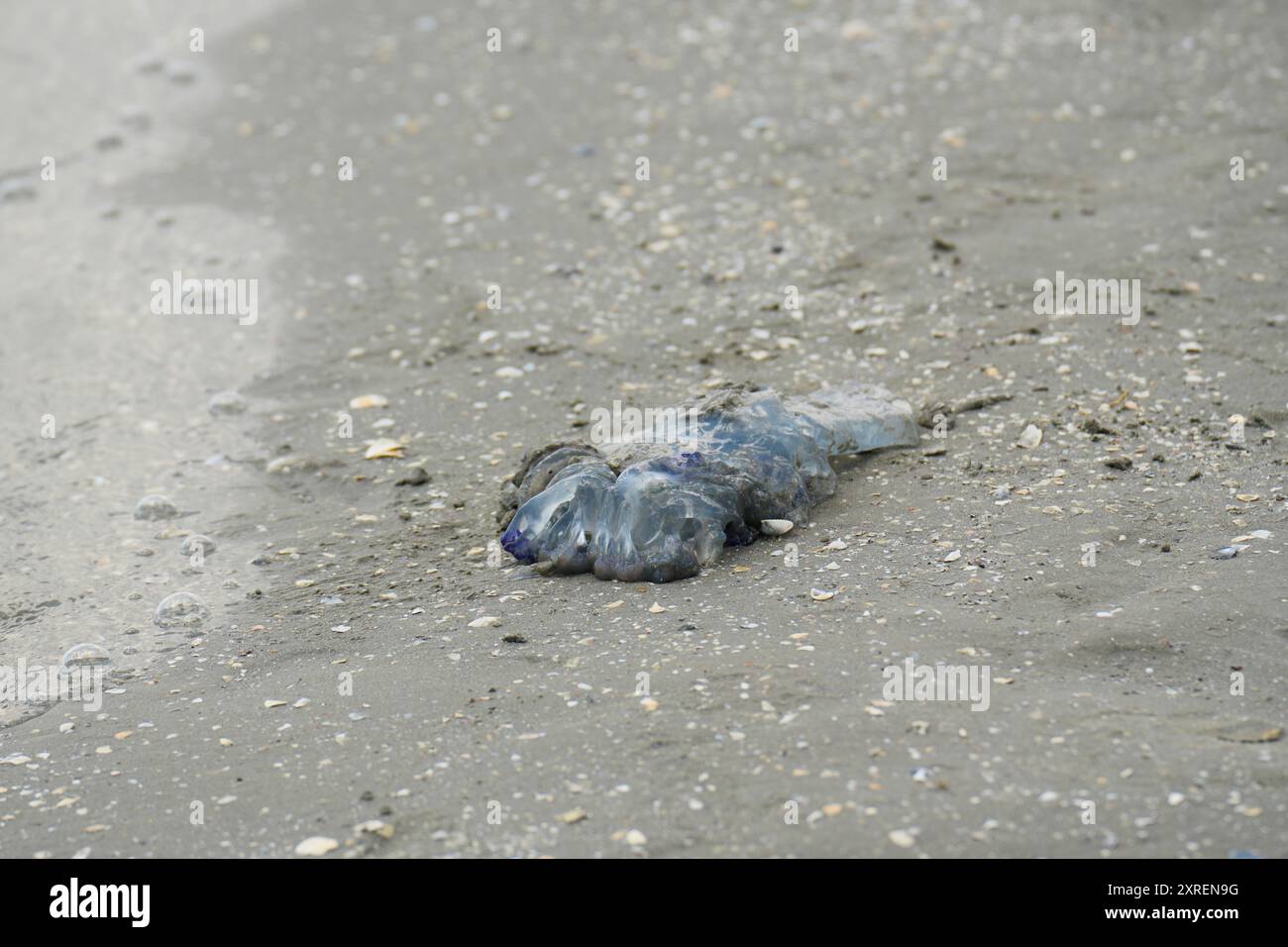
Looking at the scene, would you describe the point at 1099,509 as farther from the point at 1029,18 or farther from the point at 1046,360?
the point at 1029,18

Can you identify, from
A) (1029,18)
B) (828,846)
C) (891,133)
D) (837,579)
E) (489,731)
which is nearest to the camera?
(828,846)

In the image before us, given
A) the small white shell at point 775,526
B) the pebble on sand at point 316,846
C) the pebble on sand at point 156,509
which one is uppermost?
the small white shell at point 775,526

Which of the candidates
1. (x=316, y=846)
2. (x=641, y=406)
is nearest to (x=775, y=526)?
(x=641, y=406)

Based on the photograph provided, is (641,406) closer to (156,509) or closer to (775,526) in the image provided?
(775,526)

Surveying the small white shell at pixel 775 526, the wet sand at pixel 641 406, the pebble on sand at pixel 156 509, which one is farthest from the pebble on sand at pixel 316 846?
the pebble on sand at pixel 156 509

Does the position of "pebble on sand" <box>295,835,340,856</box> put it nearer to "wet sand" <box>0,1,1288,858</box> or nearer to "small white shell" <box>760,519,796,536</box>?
"wet sand" <box>0,1,1288,858</box>

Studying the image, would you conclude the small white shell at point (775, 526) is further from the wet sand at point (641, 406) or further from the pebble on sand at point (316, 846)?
the pebble on sand at point (316, 846)

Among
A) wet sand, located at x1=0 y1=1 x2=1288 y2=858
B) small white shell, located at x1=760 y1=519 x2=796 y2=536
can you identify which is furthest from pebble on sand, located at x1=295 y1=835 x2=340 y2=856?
small white shell, located at x1=760 y1=519 x2=796 y2=536

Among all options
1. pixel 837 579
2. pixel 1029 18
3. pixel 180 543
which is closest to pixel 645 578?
pixel 837 579
